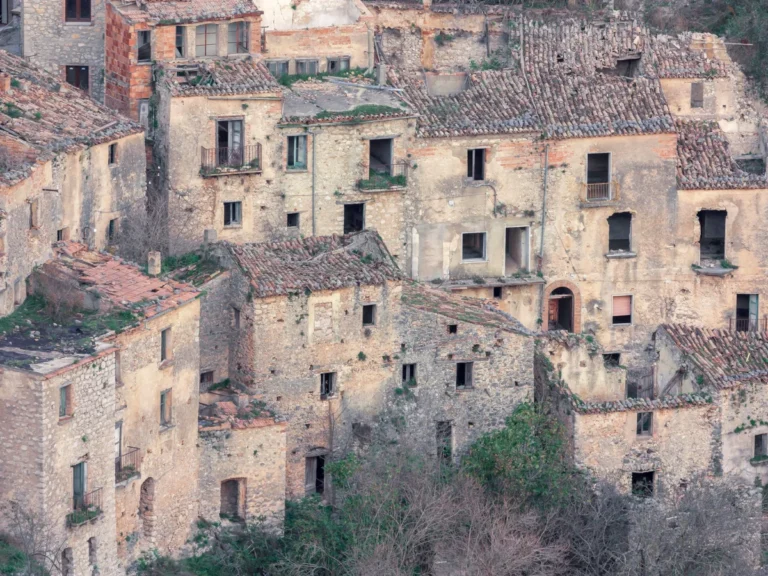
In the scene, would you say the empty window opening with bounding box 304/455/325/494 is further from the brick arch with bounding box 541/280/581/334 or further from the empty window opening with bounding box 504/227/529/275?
the brick arch with bounding box 541/280/581/334

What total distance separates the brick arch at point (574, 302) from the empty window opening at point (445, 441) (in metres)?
7.84

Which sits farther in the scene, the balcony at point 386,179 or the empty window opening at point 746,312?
the empty window opening at point 746,312

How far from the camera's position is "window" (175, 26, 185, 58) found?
77.5 meters

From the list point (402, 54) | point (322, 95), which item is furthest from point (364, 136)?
point (402, 54)

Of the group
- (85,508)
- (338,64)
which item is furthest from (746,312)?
(85,508)

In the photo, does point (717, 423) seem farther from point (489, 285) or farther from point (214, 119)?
point (214, 119)

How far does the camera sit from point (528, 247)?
3179 inches

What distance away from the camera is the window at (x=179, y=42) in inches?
3051

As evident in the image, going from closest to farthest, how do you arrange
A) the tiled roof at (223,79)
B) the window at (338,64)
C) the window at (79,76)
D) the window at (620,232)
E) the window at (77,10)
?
the tiled roof at (223,79) → the window at (77,10) → the window at (79,76) → the window at (338,64) → the window at (620,232)

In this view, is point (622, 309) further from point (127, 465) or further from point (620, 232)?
point (127, 465)

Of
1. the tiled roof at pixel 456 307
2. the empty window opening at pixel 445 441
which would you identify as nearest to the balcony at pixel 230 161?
the tiled roof at pixel 456 307

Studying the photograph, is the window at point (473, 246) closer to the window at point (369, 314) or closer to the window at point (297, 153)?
the window at point (297, 153)

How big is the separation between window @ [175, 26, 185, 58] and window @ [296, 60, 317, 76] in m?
4.05

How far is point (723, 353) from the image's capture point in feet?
257
